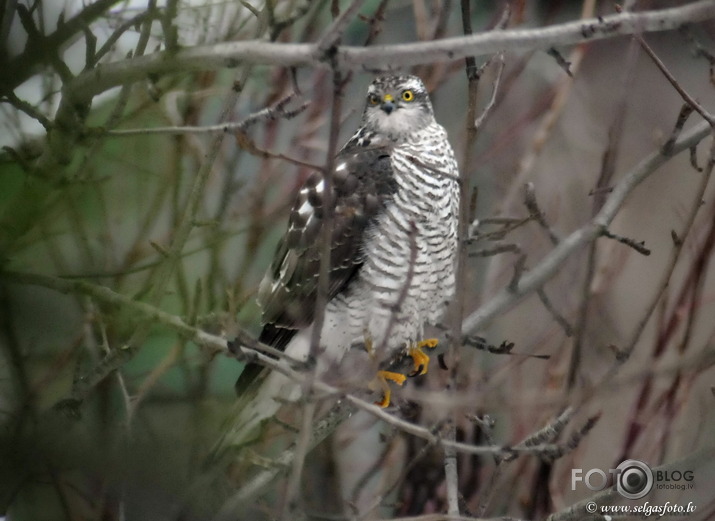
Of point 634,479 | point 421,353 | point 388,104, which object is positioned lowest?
point 634,479

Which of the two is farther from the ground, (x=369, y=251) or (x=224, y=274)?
(x=369, y=251)

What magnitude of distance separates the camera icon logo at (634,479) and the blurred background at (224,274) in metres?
0.13

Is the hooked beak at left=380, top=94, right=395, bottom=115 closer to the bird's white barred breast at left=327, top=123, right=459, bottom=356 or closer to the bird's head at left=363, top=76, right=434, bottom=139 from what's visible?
the bird's head at left=363, top=76, right=434, bottom=139

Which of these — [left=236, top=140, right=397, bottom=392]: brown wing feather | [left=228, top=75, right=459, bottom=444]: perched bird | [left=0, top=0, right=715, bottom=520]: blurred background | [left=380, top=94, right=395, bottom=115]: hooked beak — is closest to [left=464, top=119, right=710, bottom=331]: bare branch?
[left=0, top=0, right=715, bottom=520]: blurred background

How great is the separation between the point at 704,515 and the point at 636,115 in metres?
2.30

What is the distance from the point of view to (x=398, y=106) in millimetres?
2719

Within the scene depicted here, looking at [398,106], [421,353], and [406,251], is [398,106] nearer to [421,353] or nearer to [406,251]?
[406,251]

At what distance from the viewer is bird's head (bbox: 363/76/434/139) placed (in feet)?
8.86

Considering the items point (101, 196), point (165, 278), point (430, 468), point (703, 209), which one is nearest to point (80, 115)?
point (101, 196)

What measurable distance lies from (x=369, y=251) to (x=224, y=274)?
0.53 meters

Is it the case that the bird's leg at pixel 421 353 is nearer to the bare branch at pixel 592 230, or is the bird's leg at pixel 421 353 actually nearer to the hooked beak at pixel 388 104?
the bare branch at pixel 592 230

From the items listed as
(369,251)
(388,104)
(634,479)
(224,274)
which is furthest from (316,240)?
(634,479)

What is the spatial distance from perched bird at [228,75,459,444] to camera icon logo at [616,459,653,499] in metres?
0.69

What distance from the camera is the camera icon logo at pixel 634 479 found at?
201cm
